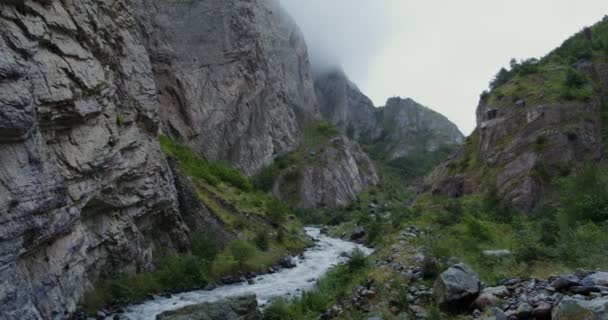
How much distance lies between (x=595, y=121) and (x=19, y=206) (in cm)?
4748

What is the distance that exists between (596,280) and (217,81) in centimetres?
7551

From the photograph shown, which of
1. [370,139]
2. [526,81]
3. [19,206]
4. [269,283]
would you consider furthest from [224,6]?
[370,139]

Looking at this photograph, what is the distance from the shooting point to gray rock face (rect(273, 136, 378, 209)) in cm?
8906

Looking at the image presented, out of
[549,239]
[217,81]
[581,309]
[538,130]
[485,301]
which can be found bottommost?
[485,301]

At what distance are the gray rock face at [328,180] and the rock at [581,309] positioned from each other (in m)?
77.4

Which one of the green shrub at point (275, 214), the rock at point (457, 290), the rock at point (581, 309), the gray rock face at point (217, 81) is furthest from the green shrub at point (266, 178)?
the rock at point (581, 309)

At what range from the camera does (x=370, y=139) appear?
19350 cm

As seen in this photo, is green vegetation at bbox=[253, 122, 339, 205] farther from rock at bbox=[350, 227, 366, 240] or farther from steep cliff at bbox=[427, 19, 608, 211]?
rock at bbox=[350, 227, 366, 240]

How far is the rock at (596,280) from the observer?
1047 centimetres

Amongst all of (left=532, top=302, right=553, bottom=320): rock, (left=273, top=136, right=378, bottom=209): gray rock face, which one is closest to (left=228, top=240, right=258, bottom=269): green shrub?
(left=532, top=302, right=553, bottom=320): rock

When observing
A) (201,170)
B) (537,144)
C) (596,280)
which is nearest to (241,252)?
(201,170)

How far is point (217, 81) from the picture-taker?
81.1 metres

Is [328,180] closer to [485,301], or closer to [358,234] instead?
[358,234]

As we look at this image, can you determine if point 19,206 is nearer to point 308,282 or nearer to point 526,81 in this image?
point 308,282
